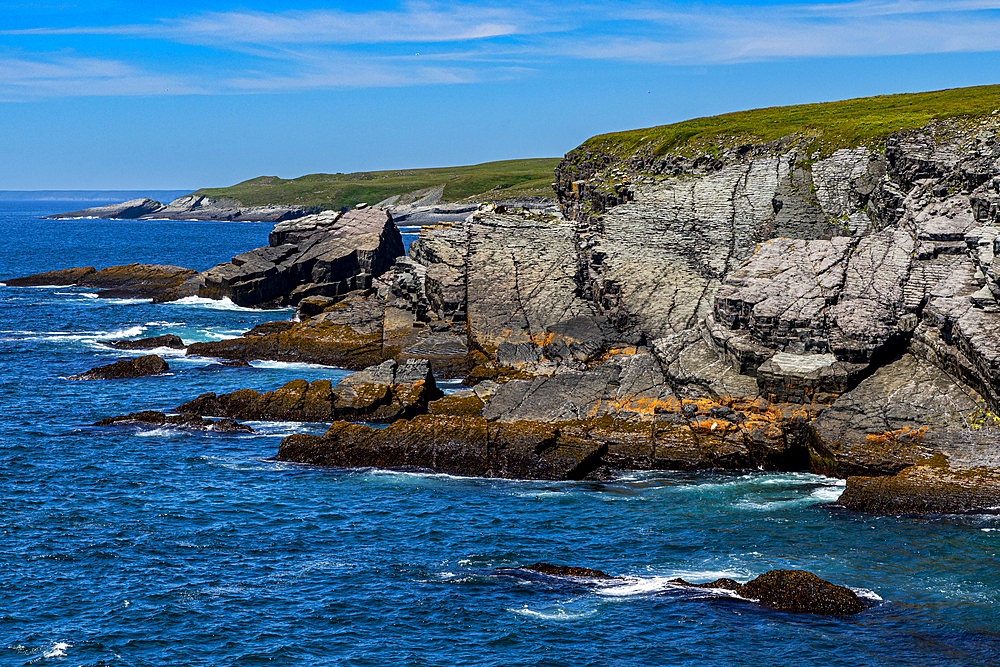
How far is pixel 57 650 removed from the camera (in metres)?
26.6

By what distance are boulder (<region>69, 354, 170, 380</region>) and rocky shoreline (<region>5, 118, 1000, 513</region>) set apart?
6.08 metres

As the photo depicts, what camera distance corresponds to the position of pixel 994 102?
2319 inches

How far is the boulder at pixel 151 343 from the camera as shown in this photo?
72.3 m

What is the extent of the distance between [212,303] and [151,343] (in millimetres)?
21412

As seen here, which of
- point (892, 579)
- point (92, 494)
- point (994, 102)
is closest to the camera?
point (892, 579)

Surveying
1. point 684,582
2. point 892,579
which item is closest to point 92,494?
point 684,582

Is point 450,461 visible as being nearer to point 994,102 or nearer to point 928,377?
point 928,377

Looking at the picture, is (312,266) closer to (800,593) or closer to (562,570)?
(562,570)

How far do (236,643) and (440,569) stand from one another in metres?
7.64

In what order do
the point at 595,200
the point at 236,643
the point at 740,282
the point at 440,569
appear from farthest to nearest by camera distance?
the point at 595,200 → the point at 740,282 → the point at 440,569 → the point at 236,643

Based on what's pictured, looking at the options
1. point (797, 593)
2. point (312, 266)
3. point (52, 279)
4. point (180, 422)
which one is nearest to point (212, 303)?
point (312, 266)

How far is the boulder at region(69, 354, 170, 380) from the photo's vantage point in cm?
6269

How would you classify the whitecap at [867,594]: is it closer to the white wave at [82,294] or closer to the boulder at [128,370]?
the boulder at [128,370]

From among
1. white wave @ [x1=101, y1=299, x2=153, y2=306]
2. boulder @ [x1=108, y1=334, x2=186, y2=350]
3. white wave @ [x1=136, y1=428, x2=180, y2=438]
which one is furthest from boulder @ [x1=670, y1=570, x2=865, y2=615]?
white wave @ [x1=101, y1=299, x2=153, y2=306]
